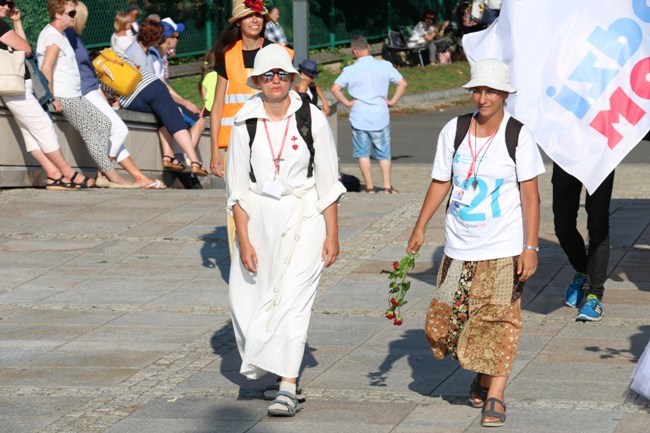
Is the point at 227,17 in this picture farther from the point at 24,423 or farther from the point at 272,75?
the point at 24,423

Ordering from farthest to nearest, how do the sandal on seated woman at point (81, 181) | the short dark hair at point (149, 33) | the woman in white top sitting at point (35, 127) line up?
the short dark hair at point (149, 33), the sandal on seated woman at point (81, 181), the woman in white top sitting at point (35, 127)

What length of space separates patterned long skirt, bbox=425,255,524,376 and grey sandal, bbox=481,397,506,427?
0.14m

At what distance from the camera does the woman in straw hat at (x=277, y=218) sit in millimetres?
6633

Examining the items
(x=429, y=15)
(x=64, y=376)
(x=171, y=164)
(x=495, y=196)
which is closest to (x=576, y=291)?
(x=495, y=196)

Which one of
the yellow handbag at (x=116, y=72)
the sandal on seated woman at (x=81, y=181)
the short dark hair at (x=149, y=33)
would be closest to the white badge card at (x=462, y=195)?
the sandal on seated woman at (x=81, y=181)

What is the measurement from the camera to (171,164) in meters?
15.5

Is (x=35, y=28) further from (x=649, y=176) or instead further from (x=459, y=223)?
(x=459, y=223)

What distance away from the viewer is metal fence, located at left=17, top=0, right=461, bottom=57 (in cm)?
2252

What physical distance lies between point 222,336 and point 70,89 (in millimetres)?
5874

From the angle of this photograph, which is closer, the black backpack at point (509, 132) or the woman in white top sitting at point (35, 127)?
the black backpack at point (509, 132)

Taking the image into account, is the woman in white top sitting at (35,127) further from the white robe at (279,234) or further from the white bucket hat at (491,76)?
the white bucket hat at (491,76)

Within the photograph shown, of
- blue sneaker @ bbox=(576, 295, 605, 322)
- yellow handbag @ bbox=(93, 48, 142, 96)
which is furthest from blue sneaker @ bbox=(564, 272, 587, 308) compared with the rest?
yellow handbag @ bbox=(93, 48, 142, 96)

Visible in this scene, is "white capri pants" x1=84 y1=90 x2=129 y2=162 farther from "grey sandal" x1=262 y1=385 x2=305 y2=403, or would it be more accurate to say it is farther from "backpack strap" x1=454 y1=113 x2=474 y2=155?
"backpack strap" x1=454 y1=113 x2=474 y2=155

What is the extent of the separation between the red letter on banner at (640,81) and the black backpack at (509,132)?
6.14 ft
